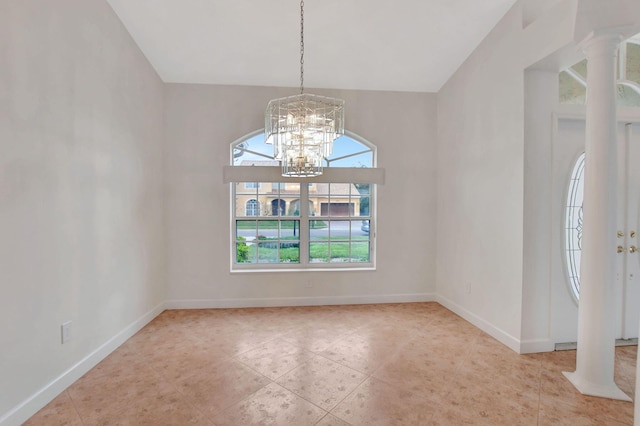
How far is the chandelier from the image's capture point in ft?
7.36

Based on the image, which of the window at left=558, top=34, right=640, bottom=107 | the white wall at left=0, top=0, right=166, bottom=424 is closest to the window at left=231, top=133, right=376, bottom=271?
the white wall at left=0, top=0, right=166, bottom=424

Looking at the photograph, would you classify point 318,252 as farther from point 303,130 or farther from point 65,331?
point 65,331

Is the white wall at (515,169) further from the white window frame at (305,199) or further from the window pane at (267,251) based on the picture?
the window pane at (267,251)

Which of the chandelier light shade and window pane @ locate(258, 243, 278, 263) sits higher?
the chandelier light shade

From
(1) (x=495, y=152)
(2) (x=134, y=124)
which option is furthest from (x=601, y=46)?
(2) (x=134, y=124)

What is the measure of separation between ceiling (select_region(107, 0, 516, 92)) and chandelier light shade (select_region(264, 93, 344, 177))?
1261 millimetres

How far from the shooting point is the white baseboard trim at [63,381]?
1.84 meters

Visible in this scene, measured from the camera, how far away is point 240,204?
4188 millimetres

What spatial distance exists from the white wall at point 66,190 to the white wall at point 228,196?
20.7 inches

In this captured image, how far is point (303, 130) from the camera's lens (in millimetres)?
2248

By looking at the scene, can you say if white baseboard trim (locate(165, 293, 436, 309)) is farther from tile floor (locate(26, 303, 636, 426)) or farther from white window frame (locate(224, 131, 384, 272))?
tile floor (locate(26, 303, 636, 426))

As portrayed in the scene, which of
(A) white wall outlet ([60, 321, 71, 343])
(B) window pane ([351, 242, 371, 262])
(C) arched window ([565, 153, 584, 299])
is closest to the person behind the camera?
(A) white wall outlet ([60, 321, 71, 343])

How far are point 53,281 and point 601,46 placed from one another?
14.1 ft

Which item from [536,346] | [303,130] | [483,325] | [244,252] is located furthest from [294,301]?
[536,346]
